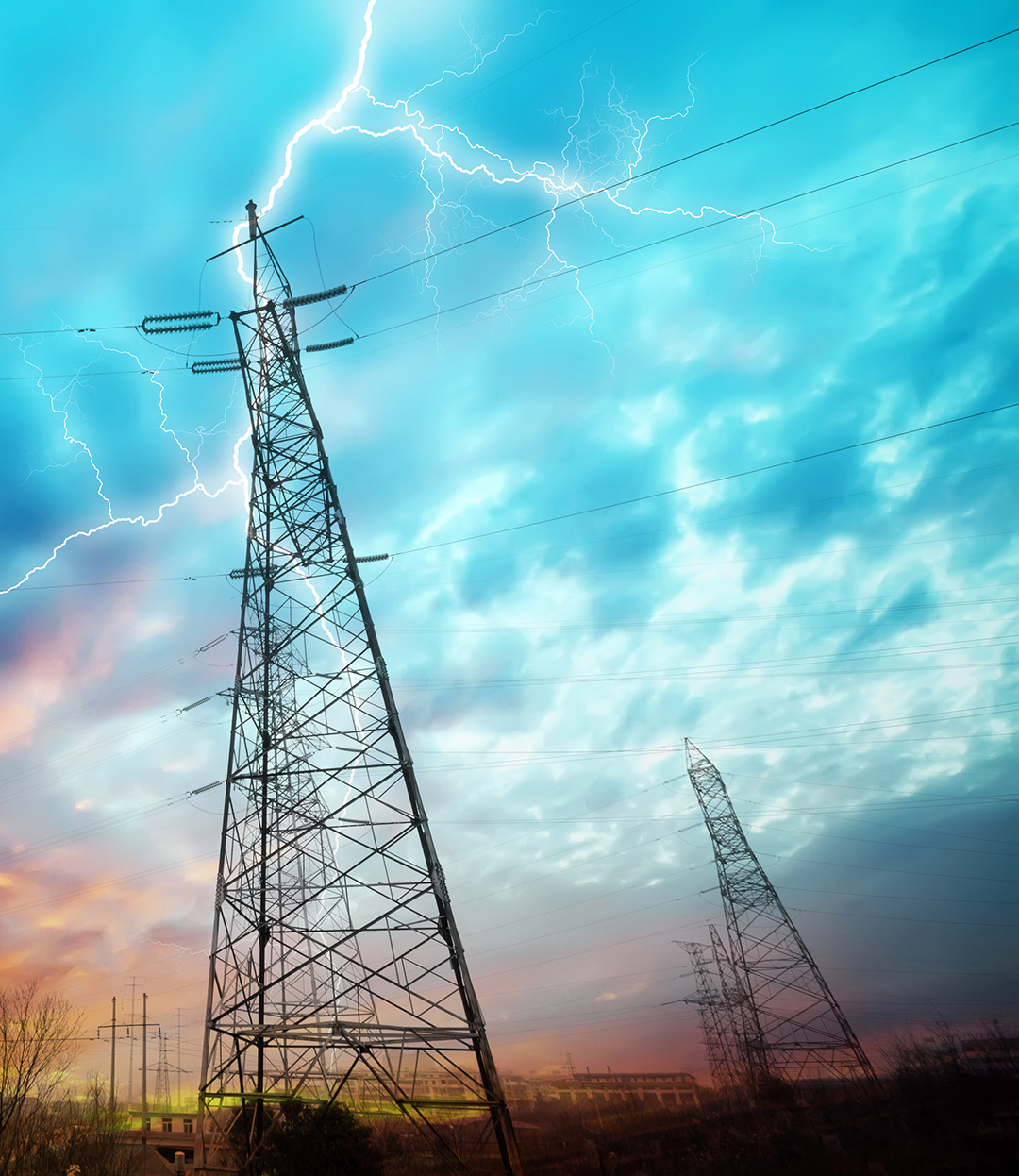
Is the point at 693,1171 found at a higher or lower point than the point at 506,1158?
lower

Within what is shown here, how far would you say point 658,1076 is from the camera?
5138 centimetres

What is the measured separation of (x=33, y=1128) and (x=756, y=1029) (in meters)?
23.0

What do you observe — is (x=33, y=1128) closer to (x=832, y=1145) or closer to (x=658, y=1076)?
(x=832, y=1145)

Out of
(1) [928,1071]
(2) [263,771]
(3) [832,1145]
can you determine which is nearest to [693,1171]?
(3) [832,1145]

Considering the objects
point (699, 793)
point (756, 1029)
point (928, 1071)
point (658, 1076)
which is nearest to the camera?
point (928, 1071)

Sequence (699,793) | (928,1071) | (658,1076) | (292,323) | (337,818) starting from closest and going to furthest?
(337,818), (292,323), (928,1071), (699,793), (658,1076)

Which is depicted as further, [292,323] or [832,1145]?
[292,323]

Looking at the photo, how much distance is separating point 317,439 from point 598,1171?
747 inches

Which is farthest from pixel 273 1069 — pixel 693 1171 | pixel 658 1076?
pixel 658 1076

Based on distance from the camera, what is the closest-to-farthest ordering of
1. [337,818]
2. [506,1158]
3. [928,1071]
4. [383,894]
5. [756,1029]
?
[506,1158] → [383,894] → [337,818] → [928,1071] → [756,1029]

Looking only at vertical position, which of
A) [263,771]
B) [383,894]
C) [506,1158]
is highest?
[263,771]

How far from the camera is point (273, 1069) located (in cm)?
2159

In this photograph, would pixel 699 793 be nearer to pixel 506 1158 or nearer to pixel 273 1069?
pixel 273 1069

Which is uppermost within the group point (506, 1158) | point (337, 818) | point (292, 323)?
point (292, 323)
